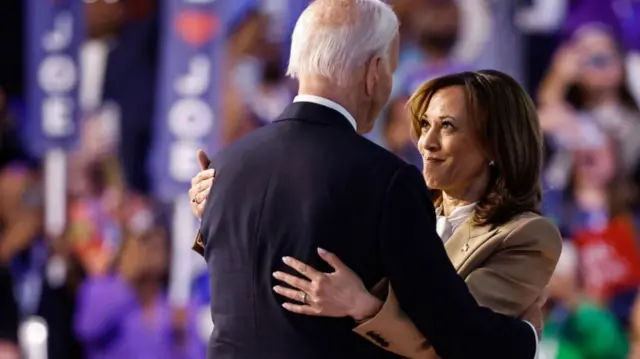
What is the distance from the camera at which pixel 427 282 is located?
1.83m

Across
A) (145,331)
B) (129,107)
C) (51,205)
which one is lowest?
(145,331)

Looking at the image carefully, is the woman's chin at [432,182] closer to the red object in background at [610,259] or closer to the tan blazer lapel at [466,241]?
the tan blazer lapel at [466,241]

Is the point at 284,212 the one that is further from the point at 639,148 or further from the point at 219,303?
the point at 639,148

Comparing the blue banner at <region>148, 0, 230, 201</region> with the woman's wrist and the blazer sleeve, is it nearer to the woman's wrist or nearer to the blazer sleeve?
the blazer sleeve

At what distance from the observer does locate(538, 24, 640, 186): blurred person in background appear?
476 centimetres

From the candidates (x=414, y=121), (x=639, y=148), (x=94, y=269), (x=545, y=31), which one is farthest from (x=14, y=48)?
(x=414, y=121)

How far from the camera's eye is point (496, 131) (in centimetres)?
212

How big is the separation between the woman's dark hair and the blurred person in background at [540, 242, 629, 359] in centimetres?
270

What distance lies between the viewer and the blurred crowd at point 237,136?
4.79 m

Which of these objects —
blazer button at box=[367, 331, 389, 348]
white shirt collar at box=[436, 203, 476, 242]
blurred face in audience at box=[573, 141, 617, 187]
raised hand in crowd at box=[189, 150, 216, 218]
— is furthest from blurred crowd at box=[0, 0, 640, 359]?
blazer button at box=[367, 331, 389, 348]

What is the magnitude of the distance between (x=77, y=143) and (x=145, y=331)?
1.01 metres

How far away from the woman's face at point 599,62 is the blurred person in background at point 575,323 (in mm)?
628

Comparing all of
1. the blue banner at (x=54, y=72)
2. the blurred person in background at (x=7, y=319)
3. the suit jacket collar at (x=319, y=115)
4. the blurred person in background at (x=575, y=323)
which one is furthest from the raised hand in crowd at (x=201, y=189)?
the blurred person in background at (x=7, y=319)

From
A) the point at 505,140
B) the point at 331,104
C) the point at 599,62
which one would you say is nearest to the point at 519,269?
the point at 505,140
